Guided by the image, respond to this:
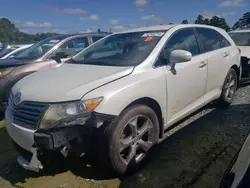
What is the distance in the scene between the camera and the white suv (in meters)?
2.29

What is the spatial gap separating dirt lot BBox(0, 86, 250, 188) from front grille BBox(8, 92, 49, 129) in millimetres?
725

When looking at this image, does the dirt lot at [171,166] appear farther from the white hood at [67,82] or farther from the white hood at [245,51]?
the white hood at [245,51]

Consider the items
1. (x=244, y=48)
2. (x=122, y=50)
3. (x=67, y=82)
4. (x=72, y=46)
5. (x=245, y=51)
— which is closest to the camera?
(x=67, y=82)

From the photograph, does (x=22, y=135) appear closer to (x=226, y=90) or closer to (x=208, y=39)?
(x=208, y=39)

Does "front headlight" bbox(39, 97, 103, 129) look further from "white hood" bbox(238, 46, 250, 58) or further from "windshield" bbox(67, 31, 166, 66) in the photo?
"white hood" bbox(238, 46, 250, 58)

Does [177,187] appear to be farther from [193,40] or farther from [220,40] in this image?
[220,40]

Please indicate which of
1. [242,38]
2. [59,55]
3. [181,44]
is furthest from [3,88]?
[242,38]

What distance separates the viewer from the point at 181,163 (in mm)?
2928

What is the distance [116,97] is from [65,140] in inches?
25.1

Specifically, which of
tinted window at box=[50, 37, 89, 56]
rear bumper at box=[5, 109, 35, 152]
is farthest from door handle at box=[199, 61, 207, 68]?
tinted window at box=[50, 37, 89, 56]

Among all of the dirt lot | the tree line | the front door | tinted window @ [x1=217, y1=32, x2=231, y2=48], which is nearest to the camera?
the dirt lot

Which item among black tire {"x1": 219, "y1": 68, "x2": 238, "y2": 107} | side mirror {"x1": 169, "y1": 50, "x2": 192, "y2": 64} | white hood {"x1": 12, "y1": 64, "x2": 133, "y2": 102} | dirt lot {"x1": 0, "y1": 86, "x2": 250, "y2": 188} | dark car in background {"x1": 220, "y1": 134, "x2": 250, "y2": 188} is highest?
side mirror {"x1": 169, "y1": 50, "x2": 192, "y2": 64}

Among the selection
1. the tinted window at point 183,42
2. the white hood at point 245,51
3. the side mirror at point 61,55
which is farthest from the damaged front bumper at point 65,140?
the white hood at point 245,51

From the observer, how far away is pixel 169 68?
308 cm
